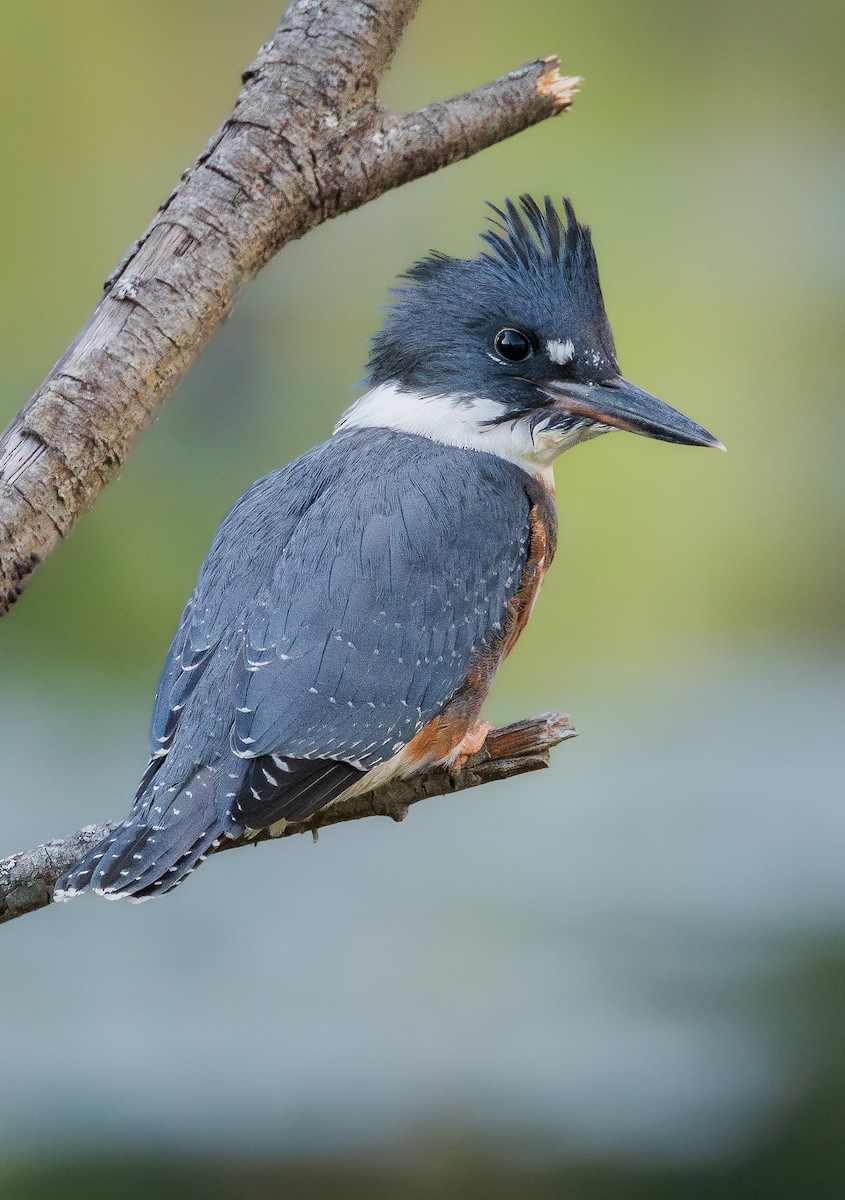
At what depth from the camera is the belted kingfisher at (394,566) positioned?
1338 mm

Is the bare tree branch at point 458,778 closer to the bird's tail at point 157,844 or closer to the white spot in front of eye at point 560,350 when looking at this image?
the bird's tail at point 157,844

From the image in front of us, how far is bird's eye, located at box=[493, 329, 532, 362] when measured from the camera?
161cm

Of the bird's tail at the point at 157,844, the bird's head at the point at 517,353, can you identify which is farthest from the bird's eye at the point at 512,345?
the bird's tail at the point at 157,844

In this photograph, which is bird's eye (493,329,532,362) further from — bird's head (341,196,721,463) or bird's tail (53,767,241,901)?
bird's tail (53,767,241,901)

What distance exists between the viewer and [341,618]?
1.42m

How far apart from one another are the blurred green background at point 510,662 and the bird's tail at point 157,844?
1864 millimetres

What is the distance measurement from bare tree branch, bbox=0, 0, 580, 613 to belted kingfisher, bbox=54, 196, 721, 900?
0.19 m

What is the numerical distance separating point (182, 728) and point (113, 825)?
121 mm

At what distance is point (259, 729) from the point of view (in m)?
1.35

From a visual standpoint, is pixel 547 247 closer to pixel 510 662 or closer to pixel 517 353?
pixel 517 353

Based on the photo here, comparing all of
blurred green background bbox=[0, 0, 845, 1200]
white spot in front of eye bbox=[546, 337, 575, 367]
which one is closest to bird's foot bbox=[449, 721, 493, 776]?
white spot in front of eye bbox=[546, 337, 575, 367]

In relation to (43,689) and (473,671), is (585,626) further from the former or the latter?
(473,671)

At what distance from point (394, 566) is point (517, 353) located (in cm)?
32

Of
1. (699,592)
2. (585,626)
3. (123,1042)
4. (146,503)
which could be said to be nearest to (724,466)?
(699,592)
